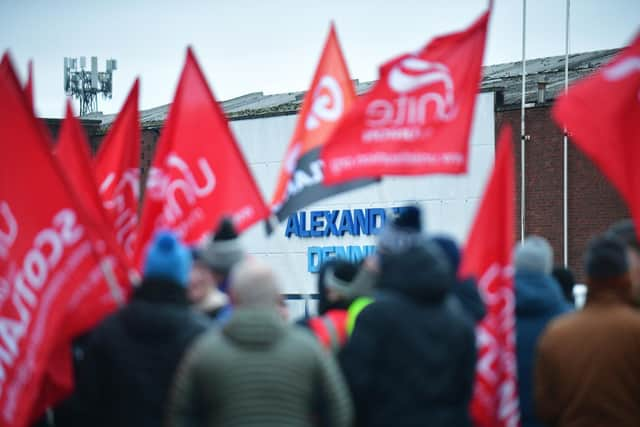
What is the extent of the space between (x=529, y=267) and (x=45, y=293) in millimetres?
2777

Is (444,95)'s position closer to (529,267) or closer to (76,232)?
A: (529,267)

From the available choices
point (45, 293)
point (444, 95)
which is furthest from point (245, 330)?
point (444, 95)

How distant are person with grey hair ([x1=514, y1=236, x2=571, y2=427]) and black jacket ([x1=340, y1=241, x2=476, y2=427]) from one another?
1.38m

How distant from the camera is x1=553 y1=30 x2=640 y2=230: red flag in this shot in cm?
907

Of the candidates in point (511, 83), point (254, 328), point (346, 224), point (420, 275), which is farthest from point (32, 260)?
point (511, 83)

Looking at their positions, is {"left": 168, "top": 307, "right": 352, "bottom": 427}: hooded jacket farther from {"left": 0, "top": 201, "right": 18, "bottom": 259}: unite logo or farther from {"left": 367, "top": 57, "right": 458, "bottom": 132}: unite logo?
{"left": 367, "top": 57, "right": 458, "bottom": 132}: unite logo

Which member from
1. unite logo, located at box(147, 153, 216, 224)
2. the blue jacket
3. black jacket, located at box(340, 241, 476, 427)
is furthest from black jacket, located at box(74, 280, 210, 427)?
unite logo, located at box(147, 153, 216, 224)

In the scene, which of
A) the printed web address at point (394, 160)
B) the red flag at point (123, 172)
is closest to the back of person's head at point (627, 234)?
the printed web address at point (394, 160)

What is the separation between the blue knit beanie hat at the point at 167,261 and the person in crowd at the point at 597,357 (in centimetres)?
202

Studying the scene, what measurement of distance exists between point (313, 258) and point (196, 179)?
25.4 m

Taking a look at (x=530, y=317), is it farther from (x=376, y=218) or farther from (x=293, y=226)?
(x=293, y=226)

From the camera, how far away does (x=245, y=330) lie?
5.70m

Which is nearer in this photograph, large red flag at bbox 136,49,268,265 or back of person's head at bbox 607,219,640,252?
back of person's head at bbox 607,219,640,252

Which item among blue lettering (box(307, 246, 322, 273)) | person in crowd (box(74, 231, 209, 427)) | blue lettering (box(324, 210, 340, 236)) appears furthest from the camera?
blue lettering (box(307, 246, 322, 273))
